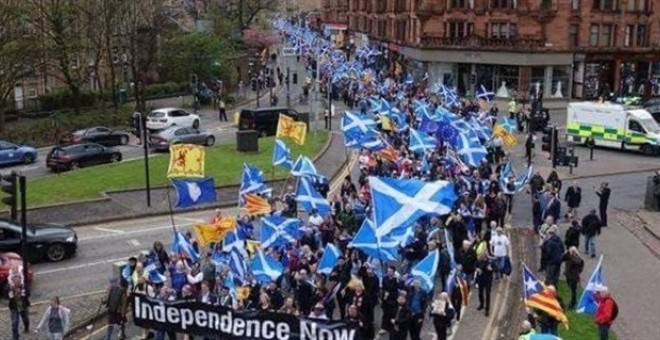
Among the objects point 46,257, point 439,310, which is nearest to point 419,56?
point 46,257

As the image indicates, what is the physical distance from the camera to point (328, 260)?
1997cm

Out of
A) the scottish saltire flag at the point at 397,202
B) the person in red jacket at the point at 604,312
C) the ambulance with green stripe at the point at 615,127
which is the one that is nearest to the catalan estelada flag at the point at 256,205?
the scottish saltire flag at the point at 397,202

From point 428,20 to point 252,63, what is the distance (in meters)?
18.4

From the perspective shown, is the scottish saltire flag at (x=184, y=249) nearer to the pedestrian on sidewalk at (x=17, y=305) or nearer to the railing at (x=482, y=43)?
the pedestrian on sidewalk at (x=17, y=305)

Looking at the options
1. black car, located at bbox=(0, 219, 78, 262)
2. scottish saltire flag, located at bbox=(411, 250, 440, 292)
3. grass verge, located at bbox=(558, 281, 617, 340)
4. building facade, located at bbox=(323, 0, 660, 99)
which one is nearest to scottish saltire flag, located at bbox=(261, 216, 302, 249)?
scottish saltire flag, located at bbox=(411, 250, 440, 292)

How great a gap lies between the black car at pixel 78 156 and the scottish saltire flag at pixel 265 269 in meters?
23.9

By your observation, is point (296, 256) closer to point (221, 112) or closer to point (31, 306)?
point (31, 306)

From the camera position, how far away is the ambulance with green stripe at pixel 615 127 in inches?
1809

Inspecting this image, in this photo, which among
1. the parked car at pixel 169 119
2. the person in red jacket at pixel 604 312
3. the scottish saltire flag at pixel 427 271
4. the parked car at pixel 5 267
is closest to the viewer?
the person in red jacket at pixel 604 312

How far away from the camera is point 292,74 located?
8406 centimetres

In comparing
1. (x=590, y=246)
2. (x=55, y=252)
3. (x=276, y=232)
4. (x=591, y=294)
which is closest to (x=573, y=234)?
(x=590, y=246)

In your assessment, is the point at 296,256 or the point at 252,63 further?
the point at 252,63

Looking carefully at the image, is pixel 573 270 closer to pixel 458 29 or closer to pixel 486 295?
pixel 486 295

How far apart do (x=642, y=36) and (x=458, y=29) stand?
1482 cm
